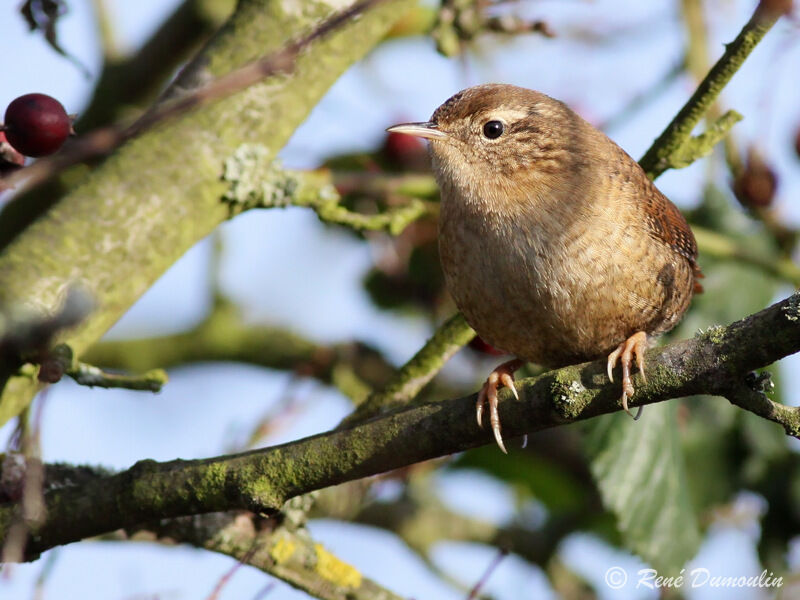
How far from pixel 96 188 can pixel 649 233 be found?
69.5 inches

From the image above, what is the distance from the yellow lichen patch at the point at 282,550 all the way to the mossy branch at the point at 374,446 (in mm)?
552

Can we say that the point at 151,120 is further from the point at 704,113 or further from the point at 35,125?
the point at 704,113

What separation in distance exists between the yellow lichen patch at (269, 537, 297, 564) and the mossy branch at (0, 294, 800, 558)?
21.7 inches

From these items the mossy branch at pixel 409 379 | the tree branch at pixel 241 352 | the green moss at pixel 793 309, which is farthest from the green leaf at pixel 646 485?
the green moss at pixel 793 309

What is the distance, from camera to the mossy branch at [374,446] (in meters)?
2.23

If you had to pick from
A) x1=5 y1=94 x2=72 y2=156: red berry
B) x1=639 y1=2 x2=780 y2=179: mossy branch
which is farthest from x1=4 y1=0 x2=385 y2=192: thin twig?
x1=639 y1=2 x2=780 y2=179: mossy branch

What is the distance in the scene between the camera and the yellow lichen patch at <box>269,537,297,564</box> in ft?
10.6

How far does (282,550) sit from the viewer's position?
10.6 feet

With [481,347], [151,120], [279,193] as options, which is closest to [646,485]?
[481,347]

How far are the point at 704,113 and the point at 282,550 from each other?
1.90m

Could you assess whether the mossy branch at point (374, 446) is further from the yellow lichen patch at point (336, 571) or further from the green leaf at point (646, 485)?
the green leaf at point (646, 485)

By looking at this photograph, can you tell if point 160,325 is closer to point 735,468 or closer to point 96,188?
point 96,188

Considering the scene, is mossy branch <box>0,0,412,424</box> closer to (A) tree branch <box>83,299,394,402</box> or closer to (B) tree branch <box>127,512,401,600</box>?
(B) tree branch <box>127,512,401,600</box>

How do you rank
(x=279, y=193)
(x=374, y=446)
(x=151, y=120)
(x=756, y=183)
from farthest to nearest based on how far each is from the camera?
(x=756, y=183)
(x=279, y=193)
(x=374, y=446)
(x=151, y=120)
